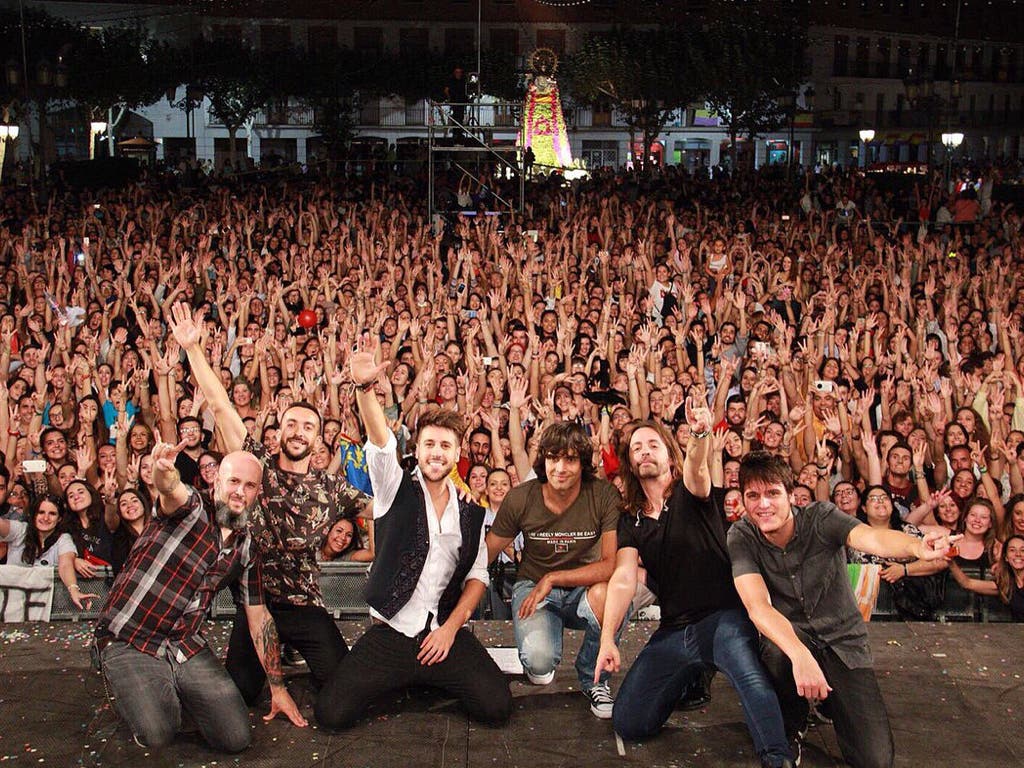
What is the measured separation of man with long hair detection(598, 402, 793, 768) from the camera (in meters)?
4.78

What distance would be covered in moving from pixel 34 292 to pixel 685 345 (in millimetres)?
5916

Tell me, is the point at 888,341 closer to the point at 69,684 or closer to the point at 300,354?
the point at 300,354

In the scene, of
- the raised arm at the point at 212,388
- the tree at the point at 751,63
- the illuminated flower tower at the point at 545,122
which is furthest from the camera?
the tree at the point at 751,63

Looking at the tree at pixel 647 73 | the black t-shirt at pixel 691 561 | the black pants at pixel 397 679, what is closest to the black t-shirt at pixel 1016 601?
the black t-shirt at pixel 691 561

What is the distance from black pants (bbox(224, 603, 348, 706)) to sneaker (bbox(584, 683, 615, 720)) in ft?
3.49

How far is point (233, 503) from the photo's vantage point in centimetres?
485

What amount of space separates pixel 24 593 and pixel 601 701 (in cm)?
302

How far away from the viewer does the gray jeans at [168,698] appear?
15.5 feet

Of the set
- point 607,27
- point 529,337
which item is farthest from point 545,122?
point 607,27

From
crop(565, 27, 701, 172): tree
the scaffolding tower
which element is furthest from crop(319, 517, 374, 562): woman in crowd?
crop(565, 27, 701, 172): tree

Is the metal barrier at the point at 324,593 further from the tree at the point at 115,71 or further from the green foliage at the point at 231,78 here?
the green foliage at the point at 231,78

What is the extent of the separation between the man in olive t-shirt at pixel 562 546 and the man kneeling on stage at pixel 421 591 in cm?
25

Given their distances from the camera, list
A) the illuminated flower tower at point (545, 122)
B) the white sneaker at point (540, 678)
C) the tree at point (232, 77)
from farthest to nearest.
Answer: the tree at point (232, 77) < the illuminated flower tower at point (545, 122) < the white sneaker at point (540, 678)

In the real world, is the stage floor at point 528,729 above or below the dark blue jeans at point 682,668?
below
